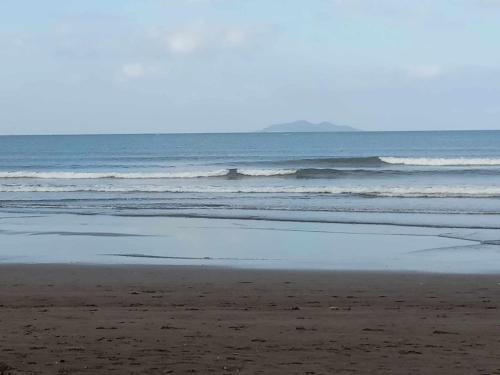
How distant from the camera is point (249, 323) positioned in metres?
7.20

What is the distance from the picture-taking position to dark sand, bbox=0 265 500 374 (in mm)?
5652

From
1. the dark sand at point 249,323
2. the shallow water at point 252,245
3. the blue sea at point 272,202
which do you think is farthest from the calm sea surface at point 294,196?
the dark sand at point 249,323

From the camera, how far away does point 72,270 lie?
11766 millimetres

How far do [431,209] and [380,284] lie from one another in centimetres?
1241

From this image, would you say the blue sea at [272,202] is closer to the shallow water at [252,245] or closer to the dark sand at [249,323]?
the shallow water at [252,245]

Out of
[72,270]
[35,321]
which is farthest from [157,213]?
[35,321]

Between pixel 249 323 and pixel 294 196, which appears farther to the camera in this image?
pixel 294 196

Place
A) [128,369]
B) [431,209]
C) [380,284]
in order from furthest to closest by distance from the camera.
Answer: [431,209]
[380,284]
[128,369]

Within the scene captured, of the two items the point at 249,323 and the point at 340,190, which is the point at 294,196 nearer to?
the point at 340,190

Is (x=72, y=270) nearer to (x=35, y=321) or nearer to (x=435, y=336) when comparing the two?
(x=35, y=321)

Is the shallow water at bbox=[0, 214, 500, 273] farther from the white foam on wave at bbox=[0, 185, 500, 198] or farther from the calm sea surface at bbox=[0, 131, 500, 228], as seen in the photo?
the white foam on wave at bbox=[0, 185, 500, 198]

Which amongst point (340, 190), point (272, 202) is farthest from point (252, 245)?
point (340, 190)

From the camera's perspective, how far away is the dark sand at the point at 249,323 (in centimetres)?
565

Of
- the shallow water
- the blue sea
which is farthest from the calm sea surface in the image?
the shallow water
